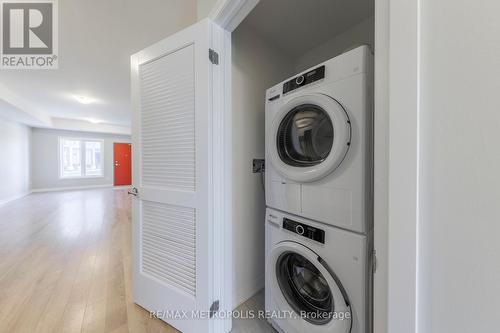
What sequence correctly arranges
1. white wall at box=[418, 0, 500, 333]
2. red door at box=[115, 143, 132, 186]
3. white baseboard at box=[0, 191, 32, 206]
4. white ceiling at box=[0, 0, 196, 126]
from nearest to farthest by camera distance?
white wall at box=[418, 0, 500, 333], white ceiling at box=[0, 0, 196, 126], white baseboard at box=[0, 191, 32, 206], red door at box=[115, 143, 132, 186]

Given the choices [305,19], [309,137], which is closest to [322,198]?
[309,137]

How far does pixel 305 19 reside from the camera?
1617 mm

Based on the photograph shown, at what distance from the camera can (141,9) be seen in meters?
1.77

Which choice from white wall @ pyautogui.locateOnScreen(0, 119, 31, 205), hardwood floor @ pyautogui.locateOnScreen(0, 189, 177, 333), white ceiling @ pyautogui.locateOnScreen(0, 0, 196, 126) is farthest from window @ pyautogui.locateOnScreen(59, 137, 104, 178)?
hardwood floor @ pyautogui.locateOnScreen(0, 189, 177, 333)

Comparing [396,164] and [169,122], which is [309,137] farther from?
[169,122]

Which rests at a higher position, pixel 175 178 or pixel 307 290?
pixel 175 178

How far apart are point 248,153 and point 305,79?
736 mm

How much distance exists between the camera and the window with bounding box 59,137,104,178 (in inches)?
265

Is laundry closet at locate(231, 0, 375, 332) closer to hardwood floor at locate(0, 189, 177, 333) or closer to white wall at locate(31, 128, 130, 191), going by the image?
hardwood floor at locate(0, 189, 177, 333)

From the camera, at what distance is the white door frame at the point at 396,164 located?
416 millimetres

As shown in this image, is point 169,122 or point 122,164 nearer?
point 169,122

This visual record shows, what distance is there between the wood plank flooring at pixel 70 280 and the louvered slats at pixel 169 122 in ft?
3.21

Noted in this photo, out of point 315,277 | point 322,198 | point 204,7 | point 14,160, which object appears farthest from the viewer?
point 14,160

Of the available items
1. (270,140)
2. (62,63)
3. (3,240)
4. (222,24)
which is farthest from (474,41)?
(3,240)
